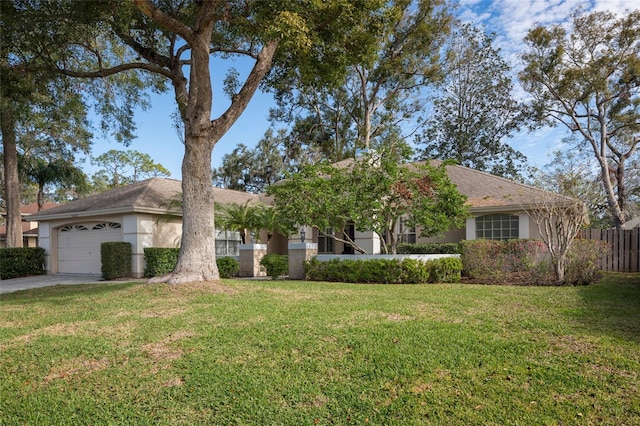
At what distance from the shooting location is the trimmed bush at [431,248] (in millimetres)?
15195

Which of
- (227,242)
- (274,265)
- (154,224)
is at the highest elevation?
(154,224)

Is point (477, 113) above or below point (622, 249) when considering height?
above

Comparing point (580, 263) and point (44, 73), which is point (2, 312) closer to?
point (44, 73)

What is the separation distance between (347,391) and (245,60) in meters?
15.2

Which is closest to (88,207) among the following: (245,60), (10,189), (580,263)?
(10,189)

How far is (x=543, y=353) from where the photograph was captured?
15.9 ft

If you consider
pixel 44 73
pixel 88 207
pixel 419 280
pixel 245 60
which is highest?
pixel 245 60

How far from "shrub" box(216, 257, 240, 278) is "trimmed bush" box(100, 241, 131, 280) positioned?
11.7 feet

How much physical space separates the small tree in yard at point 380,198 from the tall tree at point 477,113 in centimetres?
1957

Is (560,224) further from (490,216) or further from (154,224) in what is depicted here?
(154,224)

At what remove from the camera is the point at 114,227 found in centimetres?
1734

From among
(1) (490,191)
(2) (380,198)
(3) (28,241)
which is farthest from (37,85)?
(3) (28,241)

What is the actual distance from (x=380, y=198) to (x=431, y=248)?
4134 millimetres

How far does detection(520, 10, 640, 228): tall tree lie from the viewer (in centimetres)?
2370
